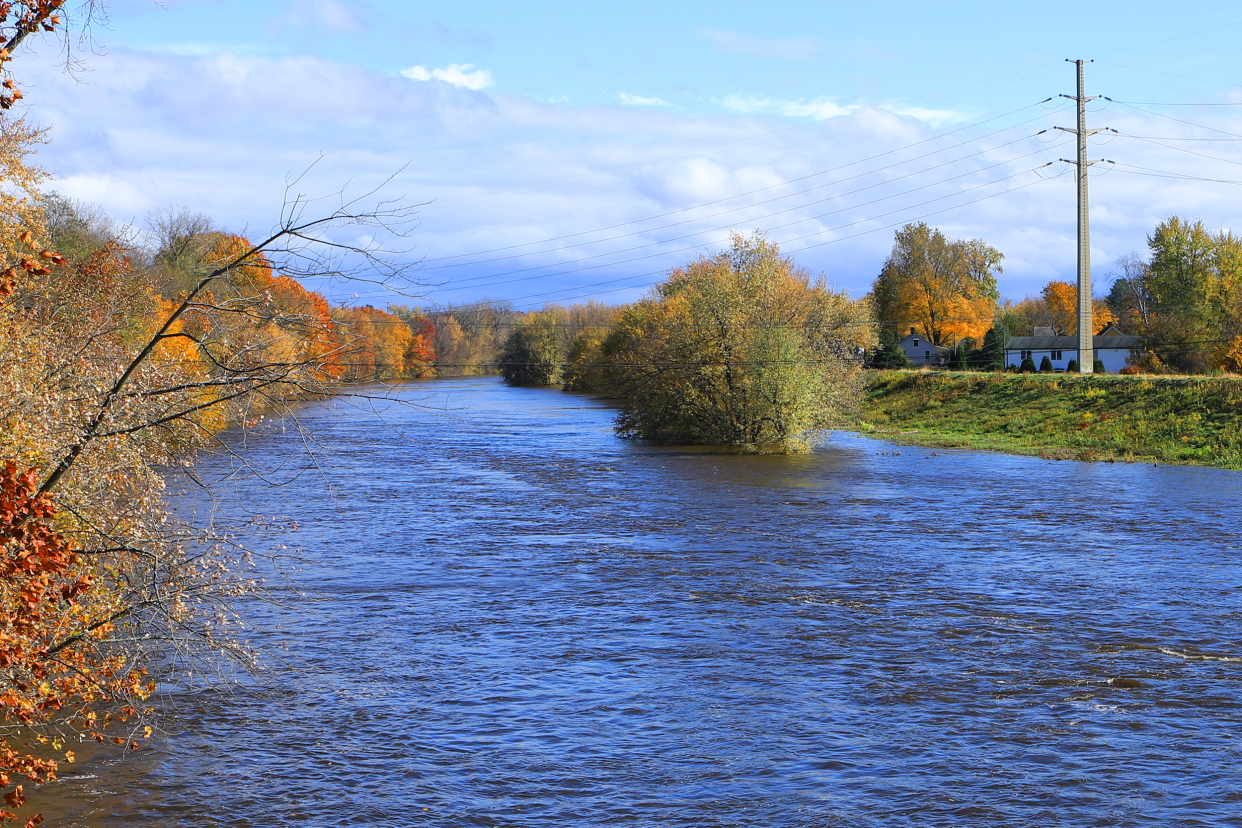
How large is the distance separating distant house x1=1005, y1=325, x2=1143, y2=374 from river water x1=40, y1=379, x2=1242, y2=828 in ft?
239

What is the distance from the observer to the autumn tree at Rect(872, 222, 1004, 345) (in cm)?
10375

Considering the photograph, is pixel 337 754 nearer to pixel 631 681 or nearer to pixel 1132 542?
pixel 631 681

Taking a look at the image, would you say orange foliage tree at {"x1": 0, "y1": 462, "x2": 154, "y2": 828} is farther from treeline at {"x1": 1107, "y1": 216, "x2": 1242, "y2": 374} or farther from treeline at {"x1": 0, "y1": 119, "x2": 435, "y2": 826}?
treeline at {"x1": 1107, "y1": 216, "x2": 1242, "y2": 374}

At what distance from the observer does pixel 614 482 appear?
1411 inches

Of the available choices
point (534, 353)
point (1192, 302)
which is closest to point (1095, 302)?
point (1192, 302)

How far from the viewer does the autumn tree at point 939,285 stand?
10375 centimetres

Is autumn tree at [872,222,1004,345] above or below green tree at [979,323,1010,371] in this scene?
above

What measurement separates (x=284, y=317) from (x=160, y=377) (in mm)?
2128

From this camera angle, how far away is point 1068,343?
352 feet

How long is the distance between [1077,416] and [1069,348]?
64269 mm

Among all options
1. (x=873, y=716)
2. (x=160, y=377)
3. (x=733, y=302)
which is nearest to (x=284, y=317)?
(x=160, y=377)

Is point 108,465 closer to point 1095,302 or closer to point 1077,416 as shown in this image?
point 1077,416

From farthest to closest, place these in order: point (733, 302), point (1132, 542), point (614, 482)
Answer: point (733, 302), point (614, 482), point (1132, 542)

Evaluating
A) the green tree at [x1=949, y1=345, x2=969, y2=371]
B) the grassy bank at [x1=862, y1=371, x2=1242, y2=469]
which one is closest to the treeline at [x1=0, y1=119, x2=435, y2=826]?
the grassy bank at [x1=862, y1=371, x2=1242, y2=469]
